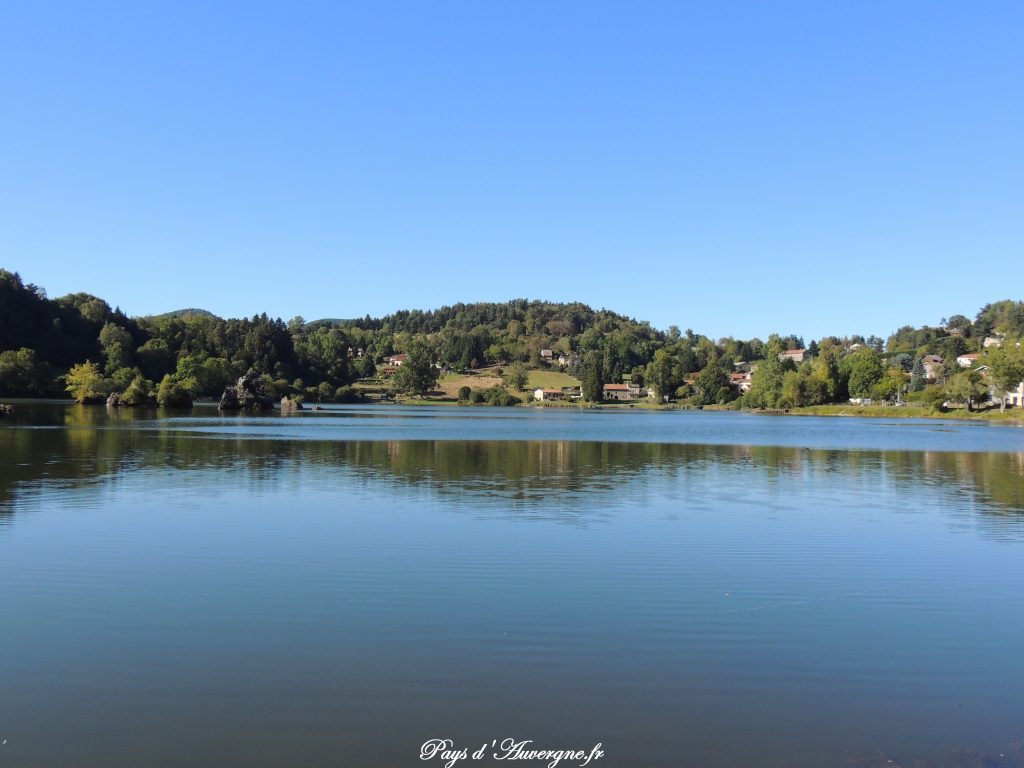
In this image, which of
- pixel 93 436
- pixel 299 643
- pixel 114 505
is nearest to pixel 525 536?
pixel 299 643

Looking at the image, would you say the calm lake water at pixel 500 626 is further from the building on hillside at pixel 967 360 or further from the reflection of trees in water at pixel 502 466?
the building on hillside at pixel 967 360

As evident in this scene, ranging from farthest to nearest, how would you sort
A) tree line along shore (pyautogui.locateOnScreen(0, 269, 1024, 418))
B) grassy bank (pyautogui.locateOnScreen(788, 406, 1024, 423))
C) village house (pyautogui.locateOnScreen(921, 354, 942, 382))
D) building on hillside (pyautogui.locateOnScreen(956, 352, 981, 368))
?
1. building on hillside (pyautogui.locateOnScreen(956, 352, 981, 368))
2. village house (pyautogui.locateOnScreen(921, 354, 942, 382))
3. tree line along shore (pyautogui.locateOnScreen(0, 269, 1024, 418))
4. grassy bank (pyautogui.locateOnScreen(788, 406, 1024, 423))

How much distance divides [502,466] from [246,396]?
8462 centimetres

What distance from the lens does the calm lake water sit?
25.7 ft

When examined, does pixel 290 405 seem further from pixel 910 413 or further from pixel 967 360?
pixel 967 360

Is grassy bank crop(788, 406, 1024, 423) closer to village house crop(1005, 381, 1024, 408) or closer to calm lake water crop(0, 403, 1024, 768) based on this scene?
village house crop(1005, 381, 1024, 408)

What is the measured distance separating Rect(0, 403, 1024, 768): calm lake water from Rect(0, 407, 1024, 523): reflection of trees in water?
1.53m

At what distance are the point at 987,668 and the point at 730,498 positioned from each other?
16.7 meters

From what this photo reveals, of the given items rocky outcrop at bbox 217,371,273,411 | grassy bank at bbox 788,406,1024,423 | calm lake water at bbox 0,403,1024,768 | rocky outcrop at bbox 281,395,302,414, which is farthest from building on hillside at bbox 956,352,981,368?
calm lake water at bbox 0,403,1024,768

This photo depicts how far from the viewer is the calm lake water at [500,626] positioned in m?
7.84

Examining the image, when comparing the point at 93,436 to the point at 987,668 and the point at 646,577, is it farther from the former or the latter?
the point at 987,668

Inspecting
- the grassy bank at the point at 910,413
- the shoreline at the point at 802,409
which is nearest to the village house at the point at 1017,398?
the grassy bank at the point at 910,413

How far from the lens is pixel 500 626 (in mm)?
11328

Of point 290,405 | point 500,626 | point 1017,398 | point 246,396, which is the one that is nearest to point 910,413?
point 1017,398
